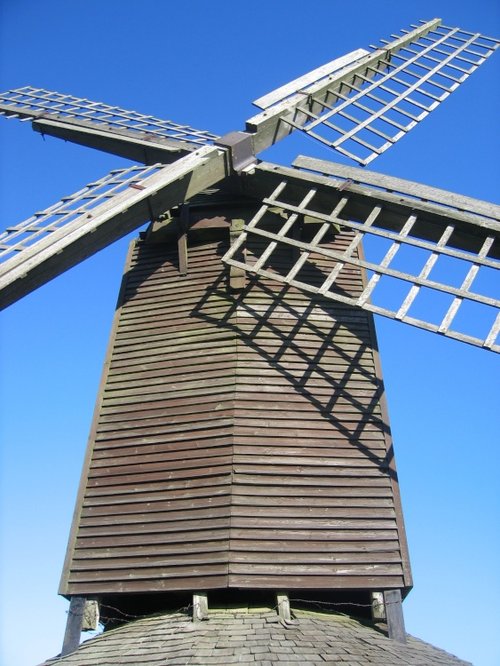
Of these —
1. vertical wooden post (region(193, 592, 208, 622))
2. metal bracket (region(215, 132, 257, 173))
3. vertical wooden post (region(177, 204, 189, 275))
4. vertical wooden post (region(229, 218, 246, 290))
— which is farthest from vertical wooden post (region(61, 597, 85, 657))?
metal bracket (region(215, 132, 257, 173))

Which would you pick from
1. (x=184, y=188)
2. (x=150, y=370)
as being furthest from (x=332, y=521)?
(x=184, y=188)

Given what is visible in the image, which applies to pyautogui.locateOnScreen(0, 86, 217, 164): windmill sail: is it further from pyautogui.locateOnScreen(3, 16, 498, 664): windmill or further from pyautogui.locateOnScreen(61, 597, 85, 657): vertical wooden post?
pyautogui.locateOnScreen(61, 597, 85, 657): vertical wooden post

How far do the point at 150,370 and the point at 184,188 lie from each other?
209cm

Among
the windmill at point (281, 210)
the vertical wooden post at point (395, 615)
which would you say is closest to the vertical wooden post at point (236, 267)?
the windmill at point (281, 210)

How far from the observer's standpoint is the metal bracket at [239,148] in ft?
27.3

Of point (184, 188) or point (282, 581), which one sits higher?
point (184, 188)

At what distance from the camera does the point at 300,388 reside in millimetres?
7418

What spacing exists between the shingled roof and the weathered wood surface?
0.33 metres

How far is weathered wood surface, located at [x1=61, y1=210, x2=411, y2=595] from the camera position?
6.38 m

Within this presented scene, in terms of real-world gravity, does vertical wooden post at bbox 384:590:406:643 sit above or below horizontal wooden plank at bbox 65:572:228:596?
below

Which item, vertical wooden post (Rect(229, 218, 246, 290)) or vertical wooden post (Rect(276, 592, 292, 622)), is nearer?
vertical wooden post (Rect(276, 592, 292, 622))

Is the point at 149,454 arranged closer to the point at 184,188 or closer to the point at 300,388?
the point at 300,388

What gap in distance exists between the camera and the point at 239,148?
8.40 meters

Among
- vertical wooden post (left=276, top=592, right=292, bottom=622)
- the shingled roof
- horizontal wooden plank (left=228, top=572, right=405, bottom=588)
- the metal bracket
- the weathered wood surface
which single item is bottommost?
the shingled roof
